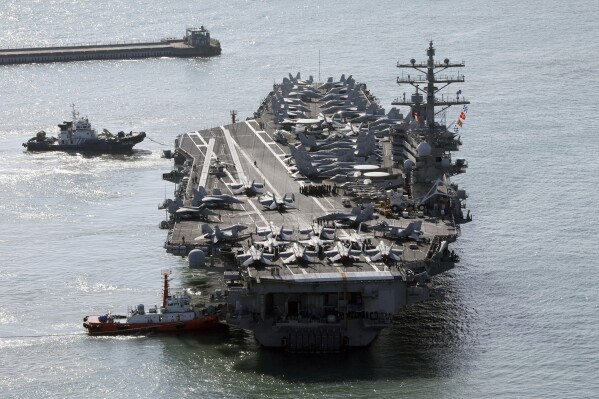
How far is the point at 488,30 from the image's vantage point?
487 feet

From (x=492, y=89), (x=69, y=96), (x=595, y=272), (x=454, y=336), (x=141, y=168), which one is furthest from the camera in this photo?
(x=69, y=96)

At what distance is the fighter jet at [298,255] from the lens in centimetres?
6141

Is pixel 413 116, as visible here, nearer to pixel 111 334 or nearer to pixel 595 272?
pixel 595 272

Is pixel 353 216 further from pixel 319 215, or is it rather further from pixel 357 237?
pixel 357 237

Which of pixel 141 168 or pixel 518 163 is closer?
pixel 518 163

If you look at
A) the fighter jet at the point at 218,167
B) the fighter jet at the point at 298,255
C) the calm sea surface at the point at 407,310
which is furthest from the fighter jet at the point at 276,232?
the fighter jet at the point at 218,167

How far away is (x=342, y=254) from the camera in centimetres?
6116

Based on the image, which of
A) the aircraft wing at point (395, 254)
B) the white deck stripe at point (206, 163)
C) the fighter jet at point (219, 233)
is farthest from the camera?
the white deck stripe at point (206, 163)

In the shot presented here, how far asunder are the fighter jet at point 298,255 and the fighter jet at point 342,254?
681 millimetres

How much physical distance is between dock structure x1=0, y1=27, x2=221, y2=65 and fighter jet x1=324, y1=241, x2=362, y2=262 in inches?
3362

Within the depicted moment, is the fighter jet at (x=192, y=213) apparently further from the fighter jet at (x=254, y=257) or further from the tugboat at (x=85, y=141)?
the tugboat at (x=85, y=141)

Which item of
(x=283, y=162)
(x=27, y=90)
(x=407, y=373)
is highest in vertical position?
(x=27, y=90)

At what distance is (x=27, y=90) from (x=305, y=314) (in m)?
75.4

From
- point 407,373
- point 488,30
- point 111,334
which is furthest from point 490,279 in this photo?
point 488,30
